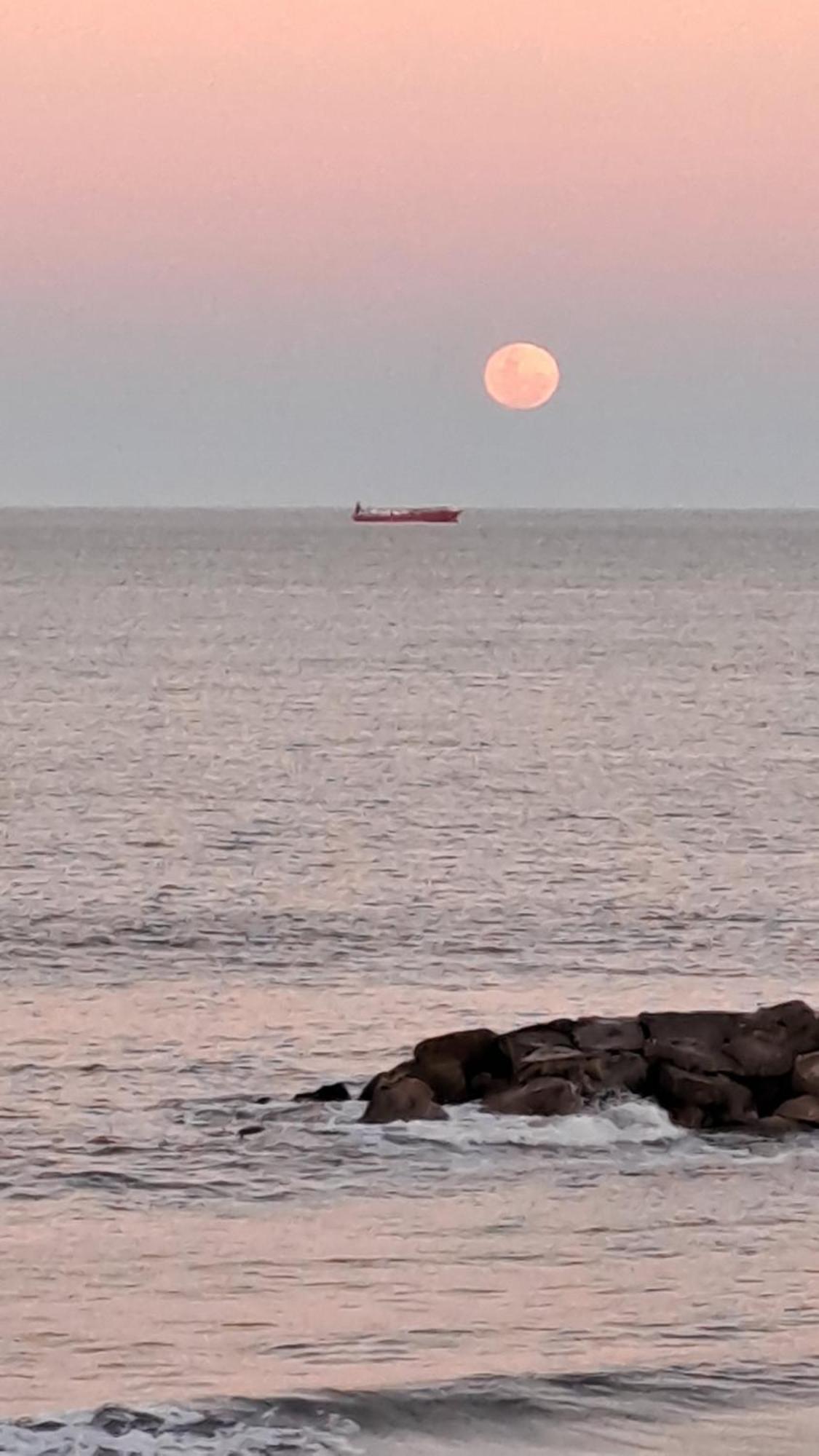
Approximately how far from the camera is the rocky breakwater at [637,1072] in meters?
23.7

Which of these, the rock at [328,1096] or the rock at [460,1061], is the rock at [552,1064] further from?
the rock at [328,1096]

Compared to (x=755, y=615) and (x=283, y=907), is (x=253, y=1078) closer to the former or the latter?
(x=283, y=907)

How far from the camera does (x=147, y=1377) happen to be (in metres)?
16.2

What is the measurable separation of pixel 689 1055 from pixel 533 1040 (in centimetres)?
159

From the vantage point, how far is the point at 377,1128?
76.0ft

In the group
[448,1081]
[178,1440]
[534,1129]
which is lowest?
[178,1440]

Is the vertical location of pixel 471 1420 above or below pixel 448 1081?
below

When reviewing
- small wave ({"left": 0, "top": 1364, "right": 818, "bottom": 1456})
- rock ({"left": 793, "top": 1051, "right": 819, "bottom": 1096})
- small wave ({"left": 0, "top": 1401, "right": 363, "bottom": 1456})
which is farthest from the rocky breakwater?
small wave ({"left": 0, "top": 1401, "right": 363, "bottom": 1456})

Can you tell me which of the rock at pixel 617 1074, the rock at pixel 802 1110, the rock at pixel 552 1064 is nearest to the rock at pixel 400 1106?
the rock at pixel 552 1064

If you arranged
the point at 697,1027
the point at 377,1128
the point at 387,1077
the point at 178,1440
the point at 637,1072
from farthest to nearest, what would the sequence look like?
the point at 697,1027
the point at 637,1072
the point at 387,1077
the point at 377,1128
the point at 178,1440

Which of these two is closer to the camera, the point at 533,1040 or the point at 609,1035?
the point at 609,1035

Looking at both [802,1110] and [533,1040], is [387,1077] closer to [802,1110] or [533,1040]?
[533,1040]

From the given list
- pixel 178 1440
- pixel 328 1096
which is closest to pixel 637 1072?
pixel 328 1096

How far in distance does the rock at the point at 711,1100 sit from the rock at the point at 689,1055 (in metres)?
0.26
